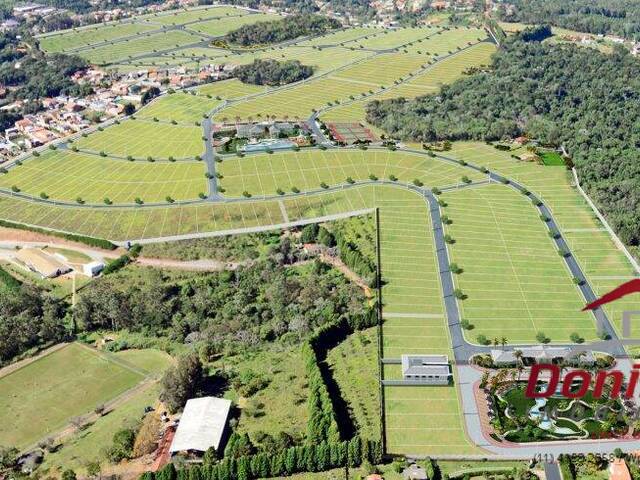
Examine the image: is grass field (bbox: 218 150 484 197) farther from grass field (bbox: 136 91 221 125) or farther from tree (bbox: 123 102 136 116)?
tree (bbox: 123 102 136 116)

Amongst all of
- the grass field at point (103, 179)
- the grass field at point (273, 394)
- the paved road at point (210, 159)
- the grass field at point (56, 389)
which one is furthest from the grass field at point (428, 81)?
the grass field at point (56, 389)

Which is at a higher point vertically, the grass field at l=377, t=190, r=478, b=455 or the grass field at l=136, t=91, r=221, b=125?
the grass field at l=136, t=91, r=221, b=125

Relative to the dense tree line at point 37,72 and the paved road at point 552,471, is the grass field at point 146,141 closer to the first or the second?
the dense tree line at point 37,72

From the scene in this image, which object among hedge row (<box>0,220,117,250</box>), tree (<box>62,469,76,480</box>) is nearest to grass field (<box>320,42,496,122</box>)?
hedge row (<box>0,220,117,250</box>)

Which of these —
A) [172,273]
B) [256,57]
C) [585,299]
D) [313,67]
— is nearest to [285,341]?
[172,273]

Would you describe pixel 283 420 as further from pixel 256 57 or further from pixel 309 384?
pixel 256 57

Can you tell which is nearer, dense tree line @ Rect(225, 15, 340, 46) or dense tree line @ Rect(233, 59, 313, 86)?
dense tree line @ Rect(233, 59, 313, 86)
